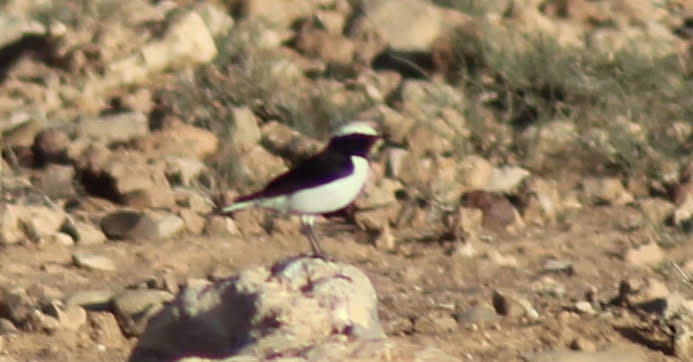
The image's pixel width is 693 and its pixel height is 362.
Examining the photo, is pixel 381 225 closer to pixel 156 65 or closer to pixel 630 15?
pixel 156 65

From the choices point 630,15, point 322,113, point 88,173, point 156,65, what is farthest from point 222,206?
point 630,15

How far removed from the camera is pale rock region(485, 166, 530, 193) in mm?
9430

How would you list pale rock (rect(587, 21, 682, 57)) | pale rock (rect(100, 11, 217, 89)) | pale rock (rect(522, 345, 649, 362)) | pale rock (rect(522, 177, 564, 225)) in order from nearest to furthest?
1. pale rock (rect(522, 345, 649, 362))
2. pale rock (rect(522, 177, 564, 225))
3. pale rock (rect(100, 11, 217, 89))
4. pale rock (rect(587, 21, 682, 57))

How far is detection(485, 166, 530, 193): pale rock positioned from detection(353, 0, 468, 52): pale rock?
5.93ft

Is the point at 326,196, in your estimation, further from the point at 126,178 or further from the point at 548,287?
the point at 126,178

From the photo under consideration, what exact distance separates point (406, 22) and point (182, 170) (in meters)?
2.55

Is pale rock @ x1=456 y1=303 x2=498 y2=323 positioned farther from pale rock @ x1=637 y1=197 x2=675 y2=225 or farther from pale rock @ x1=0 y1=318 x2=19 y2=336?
pale rock @ x1=637 y1=197 x2=675 y2=225

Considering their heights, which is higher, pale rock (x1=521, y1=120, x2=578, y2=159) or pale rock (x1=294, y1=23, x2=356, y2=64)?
pale rock (x1=521, y1=120, x2=578, y2=159)

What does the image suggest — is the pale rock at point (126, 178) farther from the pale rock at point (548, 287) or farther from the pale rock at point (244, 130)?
the pale rock at point (548, 287)

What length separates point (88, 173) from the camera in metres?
9.32

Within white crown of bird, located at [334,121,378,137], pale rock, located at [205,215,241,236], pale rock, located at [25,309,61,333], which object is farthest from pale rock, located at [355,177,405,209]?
pale rock, located at [25,309,61,333]

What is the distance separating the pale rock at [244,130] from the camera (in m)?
9.83

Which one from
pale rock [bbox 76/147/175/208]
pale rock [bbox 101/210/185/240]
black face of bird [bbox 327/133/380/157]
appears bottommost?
pale rock [bbox 76/147/175/208]

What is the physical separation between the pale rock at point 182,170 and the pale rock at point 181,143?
0.17 meters
